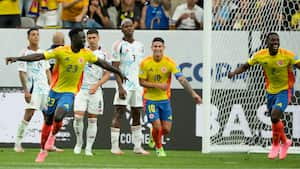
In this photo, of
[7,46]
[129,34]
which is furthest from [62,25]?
[129,34]

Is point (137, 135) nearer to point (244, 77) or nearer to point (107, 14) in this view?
point (244, 77)

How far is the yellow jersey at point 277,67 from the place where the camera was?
1812 cm

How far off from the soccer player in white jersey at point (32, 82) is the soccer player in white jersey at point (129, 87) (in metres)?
1.35

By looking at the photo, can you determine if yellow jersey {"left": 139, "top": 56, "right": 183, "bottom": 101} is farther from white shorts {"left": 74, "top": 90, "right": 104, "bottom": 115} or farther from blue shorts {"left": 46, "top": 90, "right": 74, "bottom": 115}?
blue shorts {"left": 46, "top": 90, "right": 74, "bottom": 115}

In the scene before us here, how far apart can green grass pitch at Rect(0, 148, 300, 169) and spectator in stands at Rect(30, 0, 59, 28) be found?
9.61 feet

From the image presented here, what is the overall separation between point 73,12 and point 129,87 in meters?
2.47

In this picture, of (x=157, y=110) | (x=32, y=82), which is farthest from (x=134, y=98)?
(x=32, y=82)

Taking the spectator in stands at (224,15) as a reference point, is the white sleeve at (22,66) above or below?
below

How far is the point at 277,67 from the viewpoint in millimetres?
18156

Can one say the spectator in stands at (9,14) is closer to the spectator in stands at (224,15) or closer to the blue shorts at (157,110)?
the blue shorts at (157,110)

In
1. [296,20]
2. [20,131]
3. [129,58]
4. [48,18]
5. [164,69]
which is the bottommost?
[20,131]

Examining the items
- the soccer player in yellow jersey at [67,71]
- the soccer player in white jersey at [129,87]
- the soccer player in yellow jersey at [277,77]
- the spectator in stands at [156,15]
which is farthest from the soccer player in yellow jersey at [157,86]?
the spectator in stands at [156,15]

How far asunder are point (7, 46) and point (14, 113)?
1.34 m

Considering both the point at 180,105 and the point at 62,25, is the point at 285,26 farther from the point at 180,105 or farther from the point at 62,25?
the point at 62,25
